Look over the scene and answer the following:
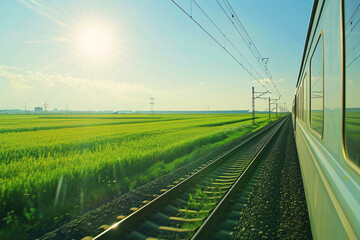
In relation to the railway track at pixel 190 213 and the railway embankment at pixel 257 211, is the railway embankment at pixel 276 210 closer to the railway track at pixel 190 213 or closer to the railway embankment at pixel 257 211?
the railway embankment at pixel 257 211

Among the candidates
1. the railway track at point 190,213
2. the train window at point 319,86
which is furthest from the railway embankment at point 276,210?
the train window at point 319,86

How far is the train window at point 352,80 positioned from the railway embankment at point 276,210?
281 centimetres

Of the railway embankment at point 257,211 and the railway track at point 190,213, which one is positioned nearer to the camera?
the railway track at point 190,213

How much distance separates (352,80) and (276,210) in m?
4.00

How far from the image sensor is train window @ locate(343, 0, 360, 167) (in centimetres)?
157

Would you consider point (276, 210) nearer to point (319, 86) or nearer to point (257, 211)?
point (257, 211)

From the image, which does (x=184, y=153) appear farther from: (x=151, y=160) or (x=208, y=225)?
(x=208, y=225)

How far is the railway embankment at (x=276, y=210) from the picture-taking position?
3836 millimetres

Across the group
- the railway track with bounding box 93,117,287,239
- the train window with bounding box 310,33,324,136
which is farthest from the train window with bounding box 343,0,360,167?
the railway track with bounding box 93,117,287,239

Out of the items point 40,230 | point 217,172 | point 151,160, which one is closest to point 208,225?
point 40,230

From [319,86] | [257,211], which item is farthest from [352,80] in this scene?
[257,211]

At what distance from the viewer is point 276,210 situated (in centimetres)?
474

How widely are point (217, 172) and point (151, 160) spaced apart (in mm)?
3419

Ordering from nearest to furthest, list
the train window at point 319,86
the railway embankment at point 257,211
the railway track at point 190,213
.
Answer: the train window at point 319,86
the railway track at point 190,213
the railway embankment at point 257,211
